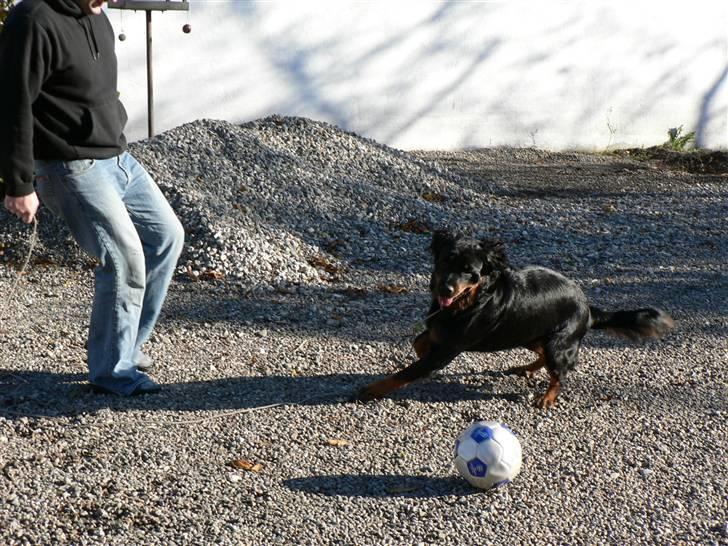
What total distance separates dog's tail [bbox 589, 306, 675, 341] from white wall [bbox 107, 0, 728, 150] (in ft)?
25.9

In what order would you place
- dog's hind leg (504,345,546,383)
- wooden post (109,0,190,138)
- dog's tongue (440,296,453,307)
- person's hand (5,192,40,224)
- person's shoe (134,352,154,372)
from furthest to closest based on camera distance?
wooden post (109,0,190,138) < dog's hind leg (504,345,546,383) < person's shoe (134,352,154,372) < dog's tongue (440,296,453,307) < person's hand (5,192,40,224)

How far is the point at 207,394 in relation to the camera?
195 inches

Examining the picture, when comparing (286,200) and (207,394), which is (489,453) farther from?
(286,200)

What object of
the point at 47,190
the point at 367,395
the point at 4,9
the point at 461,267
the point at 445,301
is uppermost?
the point at 47,190

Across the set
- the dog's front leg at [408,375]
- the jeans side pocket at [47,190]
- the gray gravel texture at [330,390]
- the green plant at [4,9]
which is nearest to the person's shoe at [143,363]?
the gray gravel texture at [330,390]

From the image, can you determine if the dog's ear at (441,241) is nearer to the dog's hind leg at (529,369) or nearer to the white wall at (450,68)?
the dog's hind leg at (529,369)

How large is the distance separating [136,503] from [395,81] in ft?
33.0

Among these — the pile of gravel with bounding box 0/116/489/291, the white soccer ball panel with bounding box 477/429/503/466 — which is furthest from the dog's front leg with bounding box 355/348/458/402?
the pile of gravel with bounding box 0/116/489/291

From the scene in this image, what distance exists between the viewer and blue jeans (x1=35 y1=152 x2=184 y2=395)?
13.9 feet

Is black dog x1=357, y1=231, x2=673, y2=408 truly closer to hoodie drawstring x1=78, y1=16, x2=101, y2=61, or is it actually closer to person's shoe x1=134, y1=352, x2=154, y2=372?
person's shoe x1=134, y1=352, x2=154, y2=372

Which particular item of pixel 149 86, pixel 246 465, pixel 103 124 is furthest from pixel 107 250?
pixel 149 86

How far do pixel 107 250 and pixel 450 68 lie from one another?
31.6 feet

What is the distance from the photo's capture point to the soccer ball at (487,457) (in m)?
3.93

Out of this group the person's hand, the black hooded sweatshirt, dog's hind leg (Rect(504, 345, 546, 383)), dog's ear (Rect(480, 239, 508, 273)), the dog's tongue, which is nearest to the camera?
the black hooded sweatshirt
